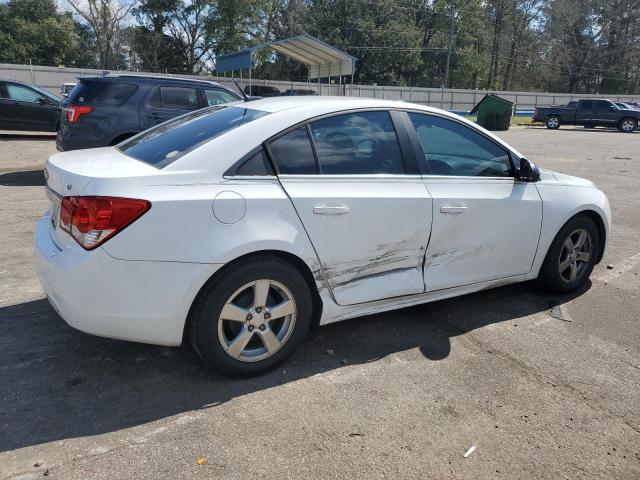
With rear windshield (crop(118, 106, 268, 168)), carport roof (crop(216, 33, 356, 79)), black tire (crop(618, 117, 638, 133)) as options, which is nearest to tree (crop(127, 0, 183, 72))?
carport roof (crop(216, 33, 356, 79))

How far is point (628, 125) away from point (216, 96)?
29280 millimetres

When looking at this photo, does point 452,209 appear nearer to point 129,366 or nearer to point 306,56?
point 129,366

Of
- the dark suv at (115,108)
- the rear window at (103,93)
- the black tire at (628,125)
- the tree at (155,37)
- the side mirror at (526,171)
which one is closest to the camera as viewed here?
the side mirror at (526,171)

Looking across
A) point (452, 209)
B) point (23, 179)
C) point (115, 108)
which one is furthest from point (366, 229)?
point (23, 179)

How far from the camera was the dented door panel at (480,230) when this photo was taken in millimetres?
3701

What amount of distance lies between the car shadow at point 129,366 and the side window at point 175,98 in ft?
17.1

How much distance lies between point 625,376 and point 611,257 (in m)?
2.93

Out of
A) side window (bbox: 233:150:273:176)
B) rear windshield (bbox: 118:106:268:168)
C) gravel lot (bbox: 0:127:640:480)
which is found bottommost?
gravel lot (bbox: 0:127:640:480)

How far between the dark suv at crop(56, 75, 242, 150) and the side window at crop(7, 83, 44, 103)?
7.15 meters

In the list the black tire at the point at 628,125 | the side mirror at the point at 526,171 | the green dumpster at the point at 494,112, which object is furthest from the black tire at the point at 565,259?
the black tire at the point at 628,125

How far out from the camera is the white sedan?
9.10ft

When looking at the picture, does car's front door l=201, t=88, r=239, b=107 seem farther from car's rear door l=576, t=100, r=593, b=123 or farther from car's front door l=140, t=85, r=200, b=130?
car's rear door l=576, t=100, r=593, b=123

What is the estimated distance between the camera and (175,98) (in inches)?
345

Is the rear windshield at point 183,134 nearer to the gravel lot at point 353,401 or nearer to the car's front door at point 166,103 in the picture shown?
the gravel lot at point 353,401
